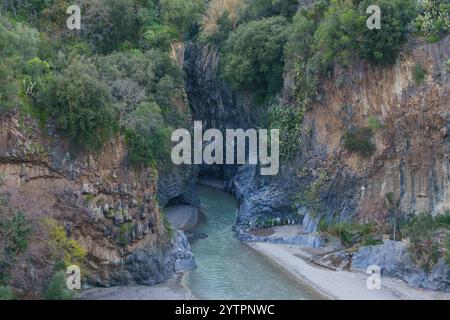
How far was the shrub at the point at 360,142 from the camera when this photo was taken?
156ft

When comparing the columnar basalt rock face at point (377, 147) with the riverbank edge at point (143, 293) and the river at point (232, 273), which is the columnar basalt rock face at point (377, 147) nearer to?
the river at point (232, 273)

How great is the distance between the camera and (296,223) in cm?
5244

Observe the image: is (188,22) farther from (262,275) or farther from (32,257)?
(32,257)

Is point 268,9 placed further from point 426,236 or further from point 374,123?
point 426,236

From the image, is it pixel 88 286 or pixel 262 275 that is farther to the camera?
pixel 262 275

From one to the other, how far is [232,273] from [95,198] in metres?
8.99

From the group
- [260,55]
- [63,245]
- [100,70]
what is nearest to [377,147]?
[260,55]

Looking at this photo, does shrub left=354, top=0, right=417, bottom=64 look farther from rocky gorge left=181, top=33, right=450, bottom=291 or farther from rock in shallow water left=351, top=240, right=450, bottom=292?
rock in shallow water left=351, top=240, right=450, bottom=292

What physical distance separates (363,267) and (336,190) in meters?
7.79

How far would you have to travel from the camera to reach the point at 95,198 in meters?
39.5

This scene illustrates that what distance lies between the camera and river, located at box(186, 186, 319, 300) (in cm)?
4000

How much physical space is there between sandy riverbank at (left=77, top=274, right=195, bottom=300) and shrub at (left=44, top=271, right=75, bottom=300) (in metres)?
2.43

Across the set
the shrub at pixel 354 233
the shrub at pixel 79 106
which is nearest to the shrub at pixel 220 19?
the shrub at pixel 354 233

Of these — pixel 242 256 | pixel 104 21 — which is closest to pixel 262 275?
pixel 242 256
